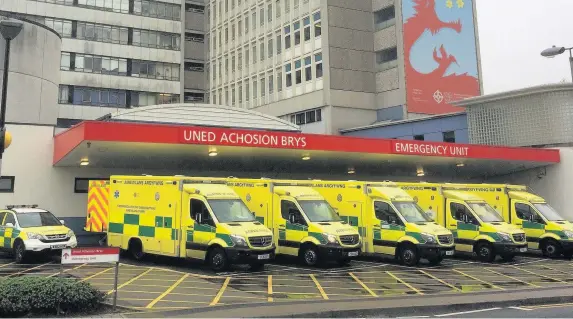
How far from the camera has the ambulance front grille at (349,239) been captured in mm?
16688

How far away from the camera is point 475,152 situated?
84.2ft

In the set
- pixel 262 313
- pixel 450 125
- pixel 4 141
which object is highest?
pixel 450 125

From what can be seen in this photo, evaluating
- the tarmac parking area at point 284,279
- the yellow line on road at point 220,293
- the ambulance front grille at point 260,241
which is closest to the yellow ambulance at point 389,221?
the tarmac parking area at point 284,279

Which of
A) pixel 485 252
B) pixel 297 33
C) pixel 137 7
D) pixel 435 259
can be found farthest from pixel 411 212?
pixel 137 7

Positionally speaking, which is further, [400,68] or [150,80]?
[150,80]

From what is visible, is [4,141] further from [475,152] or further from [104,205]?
[475,152]

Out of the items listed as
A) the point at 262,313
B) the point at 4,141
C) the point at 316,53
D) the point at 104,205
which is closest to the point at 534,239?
the point at 262,313

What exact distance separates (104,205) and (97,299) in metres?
10.2

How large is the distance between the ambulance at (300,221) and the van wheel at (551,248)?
30.2ft

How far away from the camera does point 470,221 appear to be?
65.2 feet

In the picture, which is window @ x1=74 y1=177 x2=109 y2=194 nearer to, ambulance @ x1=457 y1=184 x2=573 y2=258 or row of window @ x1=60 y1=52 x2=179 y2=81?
ambulance @ x1=457 y1=184 x2=573 y2=258

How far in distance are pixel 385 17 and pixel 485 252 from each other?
3487 cm

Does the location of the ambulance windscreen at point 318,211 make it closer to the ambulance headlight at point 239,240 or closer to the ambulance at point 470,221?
the ambulance headlight at point 239,240

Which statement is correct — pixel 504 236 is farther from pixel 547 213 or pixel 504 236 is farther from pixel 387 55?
pixel 387 55
